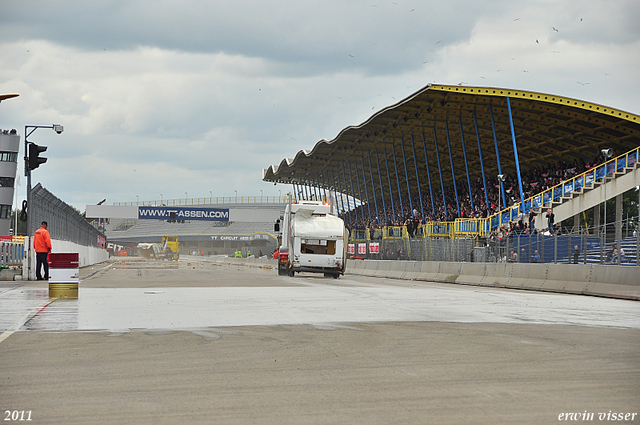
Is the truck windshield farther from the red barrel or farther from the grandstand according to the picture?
the red barrel

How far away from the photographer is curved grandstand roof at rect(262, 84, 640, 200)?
40688 millimetres

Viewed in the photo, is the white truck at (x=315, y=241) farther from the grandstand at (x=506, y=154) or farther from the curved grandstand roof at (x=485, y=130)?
the curved grandstand roof at (x=485, y=130)

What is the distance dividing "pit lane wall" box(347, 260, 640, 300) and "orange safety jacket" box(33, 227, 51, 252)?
1464 cm

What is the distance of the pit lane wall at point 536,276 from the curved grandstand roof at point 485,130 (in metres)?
12.4

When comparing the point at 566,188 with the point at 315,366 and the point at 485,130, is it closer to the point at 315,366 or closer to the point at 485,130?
the point at 485,130

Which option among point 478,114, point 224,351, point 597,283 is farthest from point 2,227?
point 224,351

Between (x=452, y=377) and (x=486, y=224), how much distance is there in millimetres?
33415

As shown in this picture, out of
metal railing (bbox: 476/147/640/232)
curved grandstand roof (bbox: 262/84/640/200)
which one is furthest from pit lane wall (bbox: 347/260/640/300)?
curved grandstand roof (bbox: 262/84/640/200)

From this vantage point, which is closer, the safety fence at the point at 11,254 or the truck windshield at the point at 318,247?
the safety fence at the point at 11,254

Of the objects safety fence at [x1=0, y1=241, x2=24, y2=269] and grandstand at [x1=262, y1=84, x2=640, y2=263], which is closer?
safety fence at [x1=0, y1=241, x2=24, y2=269]

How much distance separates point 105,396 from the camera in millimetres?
5688

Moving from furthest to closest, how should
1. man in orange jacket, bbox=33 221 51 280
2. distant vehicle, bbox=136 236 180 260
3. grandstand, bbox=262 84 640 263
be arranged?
distant vehicle, bbox=136 236 180 260 → grandstand, bbox=262 84 640 263 → man in orange jacket, bbox=33 221 51 280

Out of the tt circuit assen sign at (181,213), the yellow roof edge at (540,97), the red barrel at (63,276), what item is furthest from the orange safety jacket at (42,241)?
the tt circuit assen sign at (181,213)

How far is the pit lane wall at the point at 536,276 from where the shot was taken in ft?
60.1
